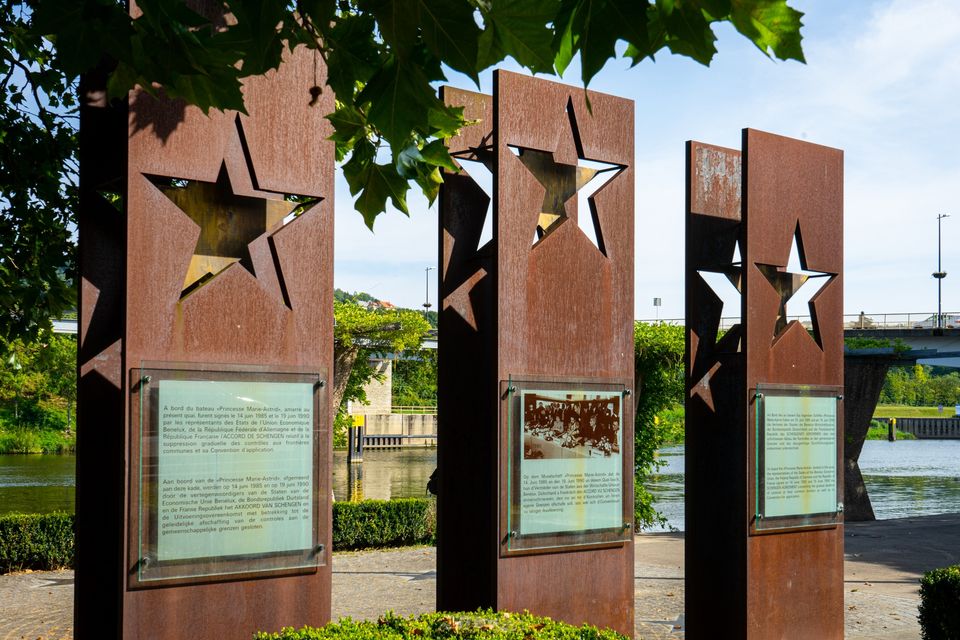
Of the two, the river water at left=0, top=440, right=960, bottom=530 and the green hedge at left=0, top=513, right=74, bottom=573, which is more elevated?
the green hedge at left=0, top=513, right=74, bottom=573

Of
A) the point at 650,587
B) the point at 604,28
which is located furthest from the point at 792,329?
the point at 604,28

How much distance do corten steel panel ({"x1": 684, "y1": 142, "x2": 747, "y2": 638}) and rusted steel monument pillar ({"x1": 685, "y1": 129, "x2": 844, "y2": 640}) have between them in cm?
1

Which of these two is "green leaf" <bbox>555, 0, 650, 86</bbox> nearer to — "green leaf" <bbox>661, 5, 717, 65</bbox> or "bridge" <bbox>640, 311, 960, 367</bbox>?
"green leaf" <bbox>661, 5, 717, 65</bbox>

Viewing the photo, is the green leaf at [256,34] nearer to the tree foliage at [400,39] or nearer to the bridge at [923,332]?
the tree foliage at [400,39]

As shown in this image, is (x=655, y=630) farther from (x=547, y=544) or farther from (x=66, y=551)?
(x=66, y=551)

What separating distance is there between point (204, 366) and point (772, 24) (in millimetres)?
3616

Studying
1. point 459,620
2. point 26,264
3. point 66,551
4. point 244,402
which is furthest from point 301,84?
point 66,551

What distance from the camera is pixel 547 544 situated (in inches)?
257

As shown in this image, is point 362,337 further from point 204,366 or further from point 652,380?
point 204,366

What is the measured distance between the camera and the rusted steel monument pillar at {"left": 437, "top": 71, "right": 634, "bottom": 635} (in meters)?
6.48

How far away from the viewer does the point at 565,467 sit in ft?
21.8

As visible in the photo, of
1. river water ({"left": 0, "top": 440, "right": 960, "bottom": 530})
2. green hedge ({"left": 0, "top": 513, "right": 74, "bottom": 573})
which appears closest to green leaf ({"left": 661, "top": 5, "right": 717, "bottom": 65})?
green hedge ({"left": 0, "top": 513, "right": 74, "bottom": 573})

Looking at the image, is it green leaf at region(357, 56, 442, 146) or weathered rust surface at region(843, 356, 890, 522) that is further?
weathered rust surface at region(843, 356, 890, 522)

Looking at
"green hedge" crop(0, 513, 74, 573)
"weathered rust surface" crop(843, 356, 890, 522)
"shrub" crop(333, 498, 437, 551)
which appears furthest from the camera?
"weathered rust surface" crop(843, 356, 890, 522)
